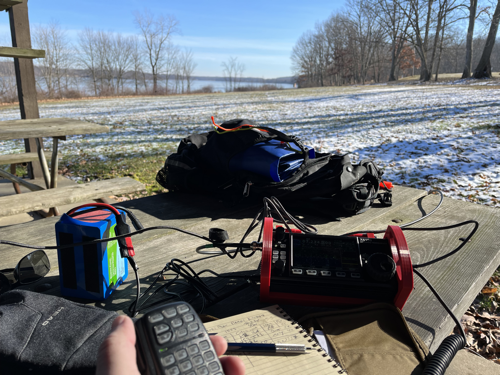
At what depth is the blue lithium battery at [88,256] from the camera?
3.67 ft

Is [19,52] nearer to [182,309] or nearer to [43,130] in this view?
[43,130]

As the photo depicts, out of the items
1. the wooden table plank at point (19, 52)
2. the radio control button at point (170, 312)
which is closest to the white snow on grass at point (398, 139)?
the wooden table plank at point (19, 52)

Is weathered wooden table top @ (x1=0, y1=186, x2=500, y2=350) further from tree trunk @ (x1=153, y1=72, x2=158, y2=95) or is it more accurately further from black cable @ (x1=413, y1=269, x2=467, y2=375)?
tree trunk @ (x1=153, y1=72, x2=158, y2=95)

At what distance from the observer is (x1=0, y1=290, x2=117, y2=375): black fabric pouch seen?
0.79m

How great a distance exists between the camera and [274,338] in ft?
3.19

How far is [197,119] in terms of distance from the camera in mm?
10367

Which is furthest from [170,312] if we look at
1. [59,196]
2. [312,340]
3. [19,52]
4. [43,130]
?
[19,52]

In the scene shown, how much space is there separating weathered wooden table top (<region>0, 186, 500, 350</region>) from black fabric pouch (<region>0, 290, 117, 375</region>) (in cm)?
26

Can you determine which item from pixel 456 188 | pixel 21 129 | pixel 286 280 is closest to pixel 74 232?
pixel 286 280

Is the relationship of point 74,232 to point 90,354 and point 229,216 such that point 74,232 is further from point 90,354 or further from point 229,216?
point 229,216

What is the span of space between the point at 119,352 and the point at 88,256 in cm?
69

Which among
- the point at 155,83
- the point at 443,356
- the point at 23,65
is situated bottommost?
the point at 443,356

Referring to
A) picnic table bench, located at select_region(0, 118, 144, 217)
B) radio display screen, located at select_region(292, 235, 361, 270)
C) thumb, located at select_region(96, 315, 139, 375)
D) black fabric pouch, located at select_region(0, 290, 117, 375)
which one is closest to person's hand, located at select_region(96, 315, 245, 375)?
thumb, located at select_region(96, 315, 139, 375)

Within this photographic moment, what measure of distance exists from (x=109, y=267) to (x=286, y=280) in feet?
2.03
